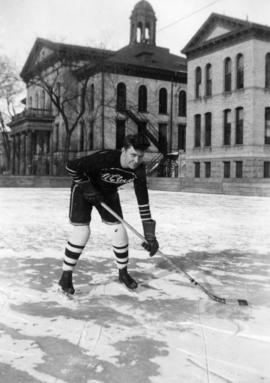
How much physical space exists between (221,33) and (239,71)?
10.2 feet

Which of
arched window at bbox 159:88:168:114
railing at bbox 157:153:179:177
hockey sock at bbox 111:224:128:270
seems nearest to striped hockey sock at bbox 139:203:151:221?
hockey sock at bbox 111:224:128:270

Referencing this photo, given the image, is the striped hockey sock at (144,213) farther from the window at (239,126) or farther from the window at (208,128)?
the window at (208,128)

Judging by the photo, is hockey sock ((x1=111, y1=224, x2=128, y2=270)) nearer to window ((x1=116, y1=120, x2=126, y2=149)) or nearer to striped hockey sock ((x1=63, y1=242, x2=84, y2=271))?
striped hockey sock ((x1=63, y1=242, x2=84, y2=271))

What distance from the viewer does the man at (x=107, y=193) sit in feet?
14.9

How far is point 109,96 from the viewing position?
41.2m

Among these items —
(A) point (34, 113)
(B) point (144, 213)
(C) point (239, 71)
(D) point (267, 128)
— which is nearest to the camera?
(B) point (144, 213)

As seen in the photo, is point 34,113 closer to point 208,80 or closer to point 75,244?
point 208,80

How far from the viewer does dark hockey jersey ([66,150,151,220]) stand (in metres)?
4.58

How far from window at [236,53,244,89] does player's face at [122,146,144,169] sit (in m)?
28.8

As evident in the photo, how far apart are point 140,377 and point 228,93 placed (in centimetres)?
3139

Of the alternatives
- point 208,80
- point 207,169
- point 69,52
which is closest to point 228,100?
point 208,80

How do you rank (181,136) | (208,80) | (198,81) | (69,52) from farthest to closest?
(181,136)
(69,52)
(198,81)
(208,80)

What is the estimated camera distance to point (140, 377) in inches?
111

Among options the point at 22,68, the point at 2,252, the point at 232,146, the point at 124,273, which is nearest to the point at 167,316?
the point at 124,273
